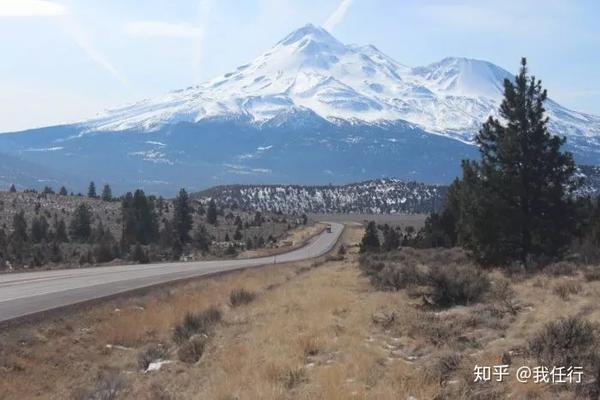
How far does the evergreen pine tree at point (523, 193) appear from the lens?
26.8 meters

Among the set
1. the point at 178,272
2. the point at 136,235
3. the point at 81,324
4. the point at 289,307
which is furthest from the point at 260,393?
the point at 136,235

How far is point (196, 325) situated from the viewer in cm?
1719

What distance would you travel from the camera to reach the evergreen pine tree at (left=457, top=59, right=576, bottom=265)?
26750mm

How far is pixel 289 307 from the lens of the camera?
61.1 ft

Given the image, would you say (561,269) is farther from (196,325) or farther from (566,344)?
(566,344)

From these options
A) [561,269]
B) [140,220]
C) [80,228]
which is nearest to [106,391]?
[561,269]

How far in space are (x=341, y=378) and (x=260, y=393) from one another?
4.15 ft

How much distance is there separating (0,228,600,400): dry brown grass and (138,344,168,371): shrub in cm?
14

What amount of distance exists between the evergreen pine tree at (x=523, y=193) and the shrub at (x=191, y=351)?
1575 centimetres

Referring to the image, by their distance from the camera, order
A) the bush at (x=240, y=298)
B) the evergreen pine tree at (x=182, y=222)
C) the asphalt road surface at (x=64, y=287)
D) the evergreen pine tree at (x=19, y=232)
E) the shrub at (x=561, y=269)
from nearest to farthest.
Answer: the asphalt road surface at (x=64, y=287), the shrub at (x=561, y=269), the bush at (x=240, y=298), the evergreen pine tree at (x=19, y=232), the evergreen pine tree at (x=182, y=222)

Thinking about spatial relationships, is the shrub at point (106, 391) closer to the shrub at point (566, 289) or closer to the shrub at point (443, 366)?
the shrub at point (443, 366)

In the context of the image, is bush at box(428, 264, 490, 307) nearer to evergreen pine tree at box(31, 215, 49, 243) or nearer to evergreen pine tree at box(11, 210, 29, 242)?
evergreen pine tree at box(11, 210, 29, 242)

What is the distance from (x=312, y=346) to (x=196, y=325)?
5535 millimetres

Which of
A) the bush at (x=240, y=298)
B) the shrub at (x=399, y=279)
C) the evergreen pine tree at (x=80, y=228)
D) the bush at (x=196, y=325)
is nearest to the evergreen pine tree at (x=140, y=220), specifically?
the evergreen pine tree at (x=80, y=228)
